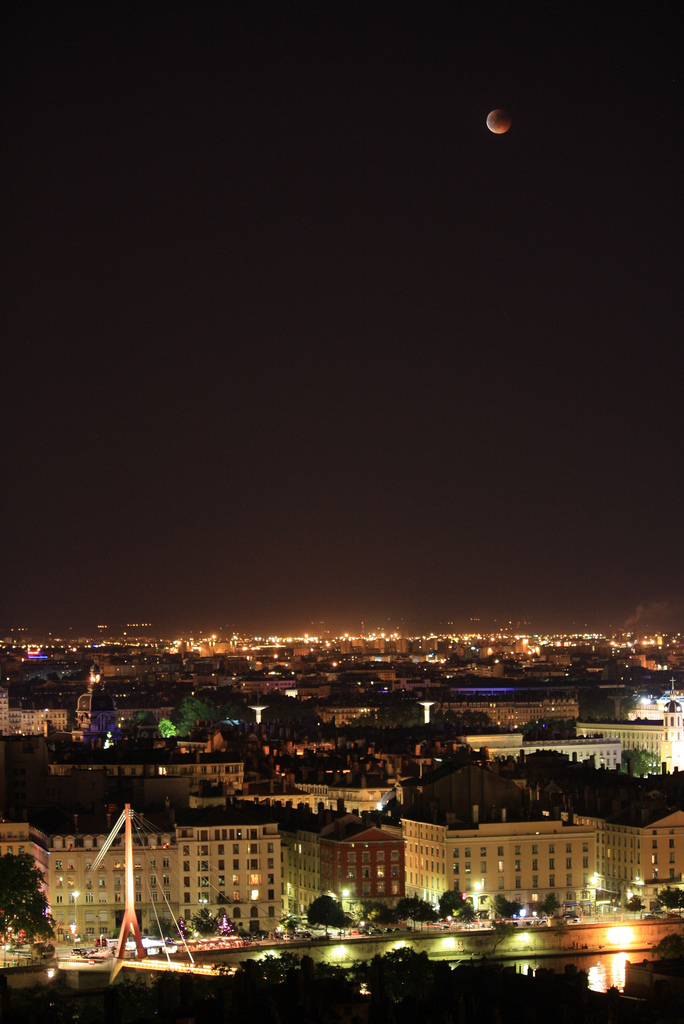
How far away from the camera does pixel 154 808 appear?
Result: 52.5m

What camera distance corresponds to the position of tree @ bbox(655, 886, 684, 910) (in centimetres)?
4912

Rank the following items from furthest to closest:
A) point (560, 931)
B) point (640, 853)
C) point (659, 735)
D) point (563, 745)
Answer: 1. point (659, 735)
2. point (563, 745)
3. point (640, 853)
4. point (560, 931)

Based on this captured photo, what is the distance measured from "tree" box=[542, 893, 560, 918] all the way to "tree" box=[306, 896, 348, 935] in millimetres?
4770

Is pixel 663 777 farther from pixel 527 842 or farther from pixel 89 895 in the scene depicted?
pixel 89 895

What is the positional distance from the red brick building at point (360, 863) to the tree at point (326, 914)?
187 centimetres

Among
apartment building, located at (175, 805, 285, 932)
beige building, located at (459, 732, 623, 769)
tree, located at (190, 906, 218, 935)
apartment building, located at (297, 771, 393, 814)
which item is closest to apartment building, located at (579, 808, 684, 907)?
apartment building, located at (175, 805, 285, 932)

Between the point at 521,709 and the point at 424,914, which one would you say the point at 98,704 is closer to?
the point at 521,709

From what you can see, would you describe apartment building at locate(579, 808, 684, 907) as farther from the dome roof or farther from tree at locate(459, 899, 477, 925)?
the dome roof

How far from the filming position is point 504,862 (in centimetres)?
5091

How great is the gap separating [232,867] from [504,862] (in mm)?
6458

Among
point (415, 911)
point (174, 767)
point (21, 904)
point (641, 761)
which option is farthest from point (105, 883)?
point (641, 761)

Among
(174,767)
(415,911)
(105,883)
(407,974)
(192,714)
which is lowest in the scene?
(407,974)

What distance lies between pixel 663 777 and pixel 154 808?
1865 centimetres

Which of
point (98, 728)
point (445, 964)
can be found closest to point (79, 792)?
point (445, 964)
